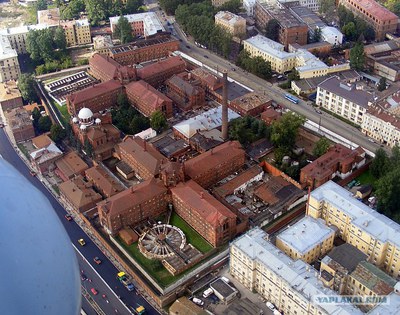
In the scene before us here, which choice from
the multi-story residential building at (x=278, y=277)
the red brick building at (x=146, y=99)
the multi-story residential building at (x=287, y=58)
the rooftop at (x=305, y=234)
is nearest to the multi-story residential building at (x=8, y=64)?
the red brick building at (x=146, y=99)

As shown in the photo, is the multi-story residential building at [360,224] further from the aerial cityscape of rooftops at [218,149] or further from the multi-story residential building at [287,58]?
the multi-story residential building at [287,58]

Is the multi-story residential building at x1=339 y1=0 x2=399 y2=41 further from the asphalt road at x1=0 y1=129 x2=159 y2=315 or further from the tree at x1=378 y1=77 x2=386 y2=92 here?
the asphalt road at x1=0 y1=129 x2=159 y2=315

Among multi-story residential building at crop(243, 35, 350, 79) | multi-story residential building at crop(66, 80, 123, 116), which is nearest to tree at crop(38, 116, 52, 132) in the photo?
multi-story residential building at crop(66, 80, 123, 116)

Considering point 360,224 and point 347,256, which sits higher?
point 360,224

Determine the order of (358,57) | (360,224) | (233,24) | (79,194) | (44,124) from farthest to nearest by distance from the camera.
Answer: (233,24), (358,57), (44,124), (79,194), (360,224)

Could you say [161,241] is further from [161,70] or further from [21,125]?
[161,70]

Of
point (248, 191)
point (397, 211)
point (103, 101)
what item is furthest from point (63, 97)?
point (397, 211)

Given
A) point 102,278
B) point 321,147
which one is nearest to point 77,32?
point 321,147

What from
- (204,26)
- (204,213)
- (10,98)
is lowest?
(204,213)
